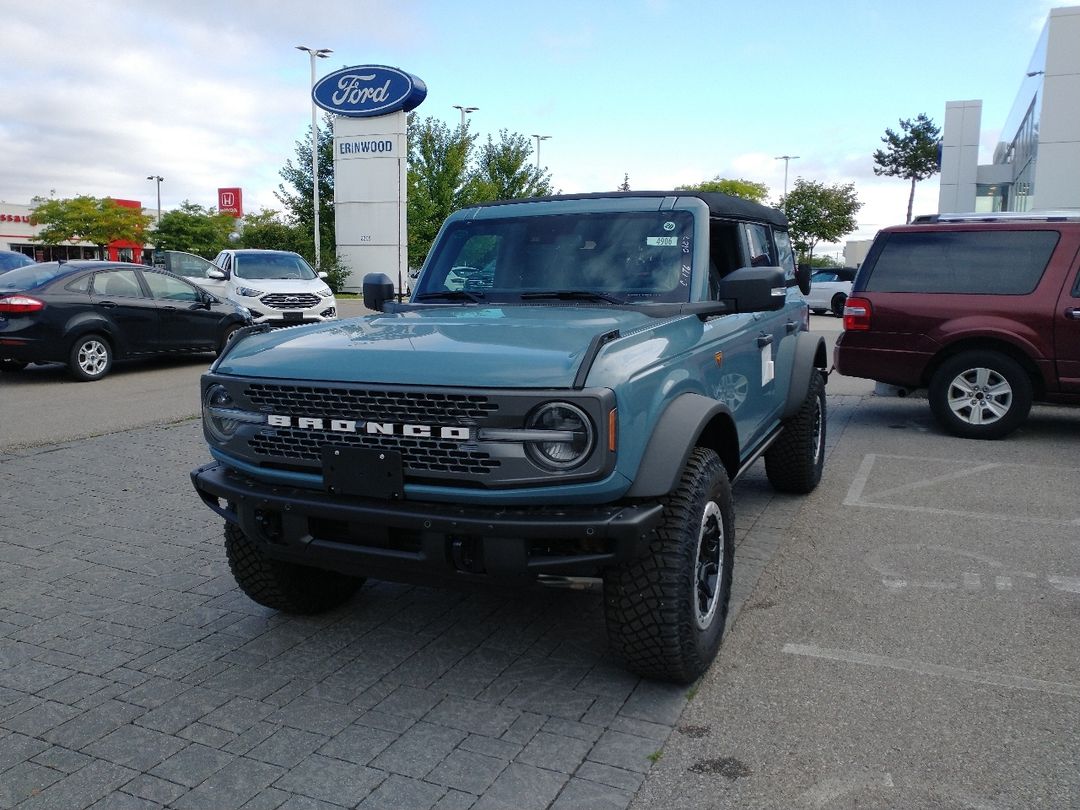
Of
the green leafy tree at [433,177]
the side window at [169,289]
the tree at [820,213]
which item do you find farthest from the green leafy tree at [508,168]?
the side window at [169,289]

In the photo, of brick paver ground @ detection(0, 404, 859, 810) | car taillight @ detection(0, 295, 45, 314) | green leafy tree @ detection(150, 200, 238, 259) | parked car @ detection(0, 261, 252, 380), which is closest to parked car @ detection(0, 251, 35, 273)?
parked car @ detection(0, 261, 252, 380)

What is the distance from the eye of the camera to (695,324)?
401cm

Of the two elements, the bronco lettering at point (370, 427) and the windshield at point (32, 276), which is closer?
the bronco lettering at point (370, 427)

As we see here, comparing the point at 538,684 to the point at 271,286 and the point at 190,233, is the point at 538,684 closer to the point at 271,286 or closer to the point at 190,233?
the point at 271,286

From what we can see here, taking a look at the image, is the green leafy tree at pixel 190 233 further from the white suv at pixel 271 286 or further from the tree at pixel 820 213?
the white suv at pixel 271 286

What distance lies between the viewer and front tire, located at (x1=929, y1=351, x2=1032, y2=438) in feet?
26.9

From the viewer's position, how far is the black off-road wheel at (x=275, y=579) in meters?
3.96

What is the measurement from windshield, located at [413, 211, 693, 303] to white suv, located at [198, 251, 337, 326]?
37.9ft

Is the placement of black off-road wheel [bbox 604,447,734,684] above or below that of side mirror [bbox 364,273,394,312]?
below

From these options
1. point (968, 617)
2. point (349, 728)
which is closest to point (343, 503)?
point (349, 728)

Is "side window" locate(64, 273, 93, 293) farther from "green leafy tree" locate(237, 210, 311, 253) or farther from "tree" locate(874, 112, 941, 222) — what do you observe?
"tree" locate(874, 112, 941, 222)

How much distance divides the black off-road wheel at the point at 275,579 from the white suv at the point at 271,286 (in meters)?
12.1

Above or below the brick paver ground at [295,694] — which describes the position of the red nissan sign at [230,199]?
above

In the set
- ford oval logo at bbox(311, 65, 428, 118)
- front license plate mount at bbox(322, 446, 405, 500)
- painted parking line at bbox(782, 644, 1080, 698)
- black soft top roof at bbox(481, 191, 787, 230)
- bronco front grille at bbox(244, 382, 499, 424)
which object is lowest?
painted parking line at bbox(782, 644, 1080, 698)
